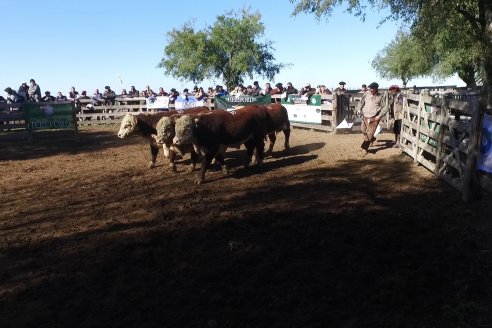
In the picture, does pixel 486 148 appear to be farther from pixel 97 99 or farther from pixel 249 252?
pixel 97 99

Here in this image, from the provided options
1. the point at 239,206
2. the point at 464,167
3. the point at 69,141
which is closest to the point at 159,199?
the point at 239,206

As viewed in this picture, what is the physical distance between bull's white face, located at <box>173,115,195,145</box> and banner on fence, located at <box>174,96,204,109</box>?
12.4 m

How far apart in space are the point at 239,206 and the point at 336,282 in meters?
2.84

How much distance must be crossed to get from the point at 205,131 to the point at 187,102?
525 inches

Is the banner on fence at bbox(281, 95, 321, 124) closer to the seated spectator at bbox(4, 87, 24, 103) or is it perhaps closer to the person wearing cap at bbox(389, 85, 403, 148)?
the person wearing cap at bbox(389, 85, 403, 148)

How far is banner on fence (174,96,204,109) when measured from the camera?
2095 centimetres

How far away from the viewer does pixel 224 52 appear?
35.7 m

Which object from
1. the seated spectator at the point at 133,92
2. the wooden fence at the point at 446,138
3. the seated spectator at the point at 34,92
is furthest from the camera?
the seated spectator at the point at 133,92

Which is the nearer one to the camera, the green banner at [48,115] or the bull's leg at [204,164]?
the bull's leg at [204,164]

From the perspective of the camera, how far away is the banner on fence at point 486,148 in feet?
19.8

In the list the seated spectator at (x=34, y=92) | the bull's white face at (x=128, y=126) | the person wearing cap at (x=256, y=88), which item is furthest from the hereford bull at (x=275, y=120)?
the seated spectator at (x=34, y=92)

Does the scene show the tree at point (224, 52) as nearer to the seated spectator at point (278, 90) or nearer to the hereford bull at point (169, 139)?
the seated spectator at point (278, 90)

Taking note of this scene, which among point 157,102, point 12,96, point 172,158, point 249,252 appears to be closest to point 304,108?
point 172,158

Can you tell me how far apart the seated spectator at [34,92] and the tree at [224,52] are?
15.8 meters
